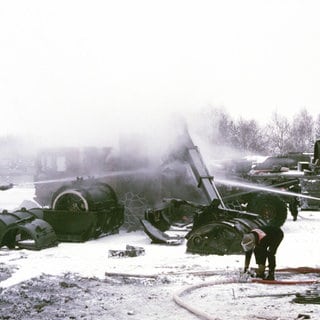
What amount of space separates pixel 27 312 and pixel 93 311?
2.80ft

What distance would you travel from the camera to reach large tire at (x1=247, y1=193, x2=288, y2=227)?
17.0 meters

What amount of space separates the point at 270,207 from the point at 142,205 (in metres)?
3.85

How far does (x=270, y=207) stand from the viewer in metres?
17.2

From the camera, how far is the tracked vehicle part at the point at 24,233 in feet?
42.1

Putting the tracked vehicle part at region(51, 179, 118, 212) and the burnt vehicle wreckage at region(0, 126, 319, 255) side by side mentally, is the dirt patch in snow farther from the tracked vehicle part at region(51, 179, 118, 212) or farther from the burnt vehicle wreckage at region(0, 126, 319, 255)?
the tracked vehicle part at region(51, 179, 118, 212)

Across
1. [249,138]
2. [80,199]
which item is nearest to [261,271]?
[80,199]

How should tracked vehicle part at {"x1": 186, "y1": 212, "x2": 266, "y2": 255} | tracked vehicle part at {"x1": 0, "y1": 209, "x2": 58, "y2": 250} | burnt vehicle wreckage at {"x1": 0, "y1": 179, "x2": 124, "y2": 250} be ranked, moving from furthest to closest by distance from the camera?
1. burnt vehicle wreckage at {"x1": 0, "y1": 179, "x2": 124, "y2": 250}
2. tracked vehicle part at {"x1": 0, "y1": 209, "x2": 58, "y2": 250}
3. tracked vehicle part at {"x1": 186, "y1": 212, "x2": 266, "y2": 255}

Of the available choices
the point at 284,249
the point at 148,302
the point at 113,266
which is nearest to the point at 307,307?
the point at 148,302

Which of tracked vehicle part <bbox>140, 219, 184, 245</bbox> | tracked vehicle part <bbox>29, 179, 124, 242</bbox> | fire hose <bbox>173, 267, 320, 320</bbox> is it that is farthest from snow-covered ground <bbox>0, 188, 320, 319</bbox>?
tracked vehicle part <bbox>29, 179, 124, 242</bbox>

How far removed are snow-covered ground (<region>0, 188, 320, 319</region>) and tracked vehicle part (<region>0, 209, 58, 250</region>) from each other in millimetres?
228

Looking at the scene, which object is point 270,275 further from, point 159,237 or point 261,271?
point 159,237

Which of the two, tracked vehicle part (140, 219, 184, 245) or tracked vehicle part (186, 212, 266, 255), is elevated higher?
tracked vehicle part (186, 212, 266, 255)

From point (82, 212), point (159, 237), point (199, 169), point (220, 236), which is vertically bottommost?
point (159, 237)

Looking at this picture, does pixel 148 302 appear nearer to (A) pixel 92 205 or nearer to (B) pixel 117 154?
(A) pixel 92 205
